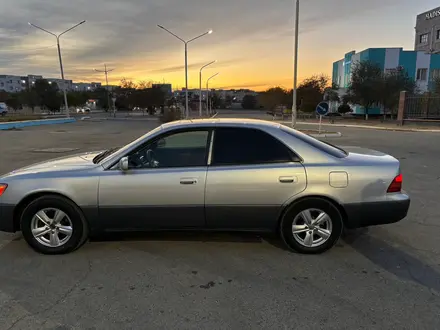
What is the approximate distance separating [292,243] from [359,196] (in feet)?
3.05

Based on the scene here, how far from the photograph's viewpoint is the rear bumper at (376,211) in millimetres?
3826

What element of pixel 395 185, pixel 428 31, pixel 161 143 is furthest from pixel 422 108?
pixel 428 31

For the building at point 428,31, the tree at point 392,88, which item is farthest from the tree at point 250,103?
the tree at point 392,88

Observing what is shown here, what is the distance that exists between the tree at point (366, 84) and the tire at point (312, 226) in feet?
131

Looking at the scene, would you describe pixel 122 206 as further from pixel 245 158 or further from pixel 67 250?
pixel 245 158

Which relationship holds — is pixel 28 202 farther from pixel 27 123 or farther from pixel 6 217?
pixel 27 123

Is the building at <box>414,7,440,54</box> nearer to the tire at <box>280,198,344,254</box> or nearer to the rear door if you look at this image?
the tire at <box>280,198,344,254</box>

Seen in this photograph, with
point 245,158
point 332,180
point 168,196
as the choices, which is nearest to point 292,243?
point 332,180

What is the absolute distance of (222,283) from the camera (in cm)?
Answer: 335

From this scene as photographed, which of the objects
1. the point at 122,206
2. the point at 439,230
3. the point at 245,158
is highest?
the point at 245,158

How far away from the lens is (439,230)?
4770 millimetres

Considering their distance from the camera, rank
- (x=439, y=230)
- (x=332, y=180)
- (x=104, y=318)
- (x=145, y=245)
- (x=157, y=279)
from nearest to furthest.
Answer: (x=104, y=318) → (x=157, y=279) → (x=332, y=180) → (x=145, y=245) → (x=439, y=230)

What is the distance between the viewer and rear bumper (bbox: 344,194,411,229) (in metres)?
3.83

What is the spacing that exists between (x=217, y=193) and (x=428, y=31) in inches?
3080
